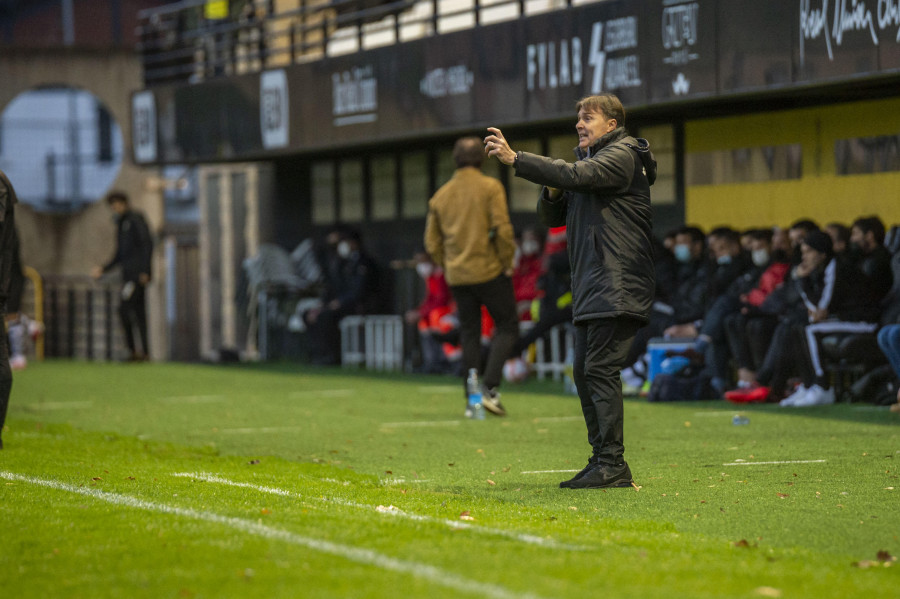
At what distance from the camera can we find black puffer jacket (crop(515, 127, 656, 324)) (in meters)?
6.97

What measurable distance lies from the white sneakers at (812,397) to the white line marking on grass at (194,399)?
537 centimetres

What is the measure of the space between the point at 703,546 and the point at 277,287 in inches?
667

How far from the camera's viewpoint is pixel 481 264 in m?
11.1

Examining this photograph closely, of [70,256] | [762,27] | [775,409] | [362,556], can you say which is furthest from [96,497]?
[70,256]

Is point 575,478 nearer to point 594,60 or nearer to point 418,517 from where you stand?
point 418,517

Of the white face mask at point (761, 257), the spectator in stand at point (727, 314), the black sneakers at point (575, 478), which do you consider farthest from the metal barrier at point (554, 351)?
the black sneakers at point (575, 478)

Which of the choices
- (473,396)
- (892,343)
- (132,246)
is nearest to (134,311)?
(132,246)

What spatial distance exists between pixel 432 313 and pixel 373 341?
2.43 m

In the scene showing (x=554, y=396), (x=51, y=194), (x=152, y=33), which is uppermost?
(x=152, y=33)

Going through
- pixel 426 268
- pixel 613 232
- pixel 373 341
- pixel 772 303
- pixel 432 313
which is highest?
pixel 613 232

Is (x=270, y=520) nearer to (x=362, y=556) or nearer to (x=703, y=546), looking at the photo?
(x=362, y=556)

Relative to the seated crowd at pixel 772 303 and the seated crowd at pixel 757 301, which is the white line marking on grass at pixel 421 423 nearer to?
the seated crowd at pixel 757 301

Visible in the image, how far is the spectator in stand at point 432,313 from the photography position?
1711cm

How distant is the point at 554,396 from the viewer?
13.5 metres
